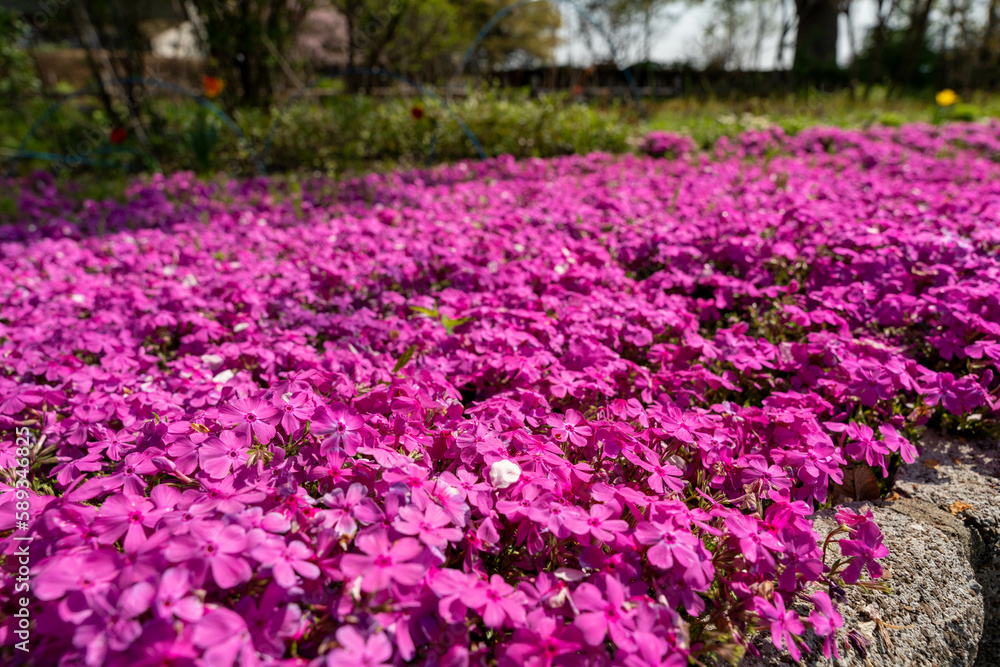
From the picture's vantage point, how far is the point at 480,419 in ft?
5.78

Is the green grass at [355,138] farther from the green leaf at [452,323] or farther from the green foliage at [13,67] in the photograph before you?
the green leaf at [452,323]

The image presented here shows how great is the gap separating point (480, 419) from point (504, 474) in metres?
→ 0.36

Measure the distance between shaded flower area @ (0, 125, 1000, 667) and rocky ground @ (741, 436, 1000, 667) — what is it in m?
0.10

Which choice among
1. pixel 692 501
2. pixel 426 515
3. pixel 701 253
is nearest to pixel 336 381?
pixel 426 515

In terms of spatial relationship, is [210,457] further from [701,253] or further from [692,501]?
[701,253]

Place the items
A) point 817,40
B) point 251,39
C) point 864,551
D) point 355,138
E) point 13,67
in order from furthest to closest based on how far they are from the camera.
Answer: point 817,40 < point 13,67 < point 251,39 < point 355,138 < point 864,551

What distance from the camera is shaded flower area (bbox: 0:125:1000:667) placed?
110 cm

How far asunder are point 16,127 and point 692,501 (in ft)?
45.1

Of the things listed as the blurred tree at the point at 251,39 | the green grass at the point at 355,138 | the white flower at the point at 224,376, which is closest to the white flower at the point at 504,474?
the white flower at the point at 224,376

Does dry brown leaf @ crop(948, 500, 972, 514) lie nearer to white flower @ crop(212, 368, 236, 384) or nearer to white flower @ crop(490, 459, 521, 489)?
white flower @ crop(490, 459, 521, 489)

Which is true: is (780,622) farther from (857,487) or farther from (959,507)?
(959,507)

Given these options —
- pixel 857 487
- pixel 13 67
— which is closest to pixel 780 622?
pixel 857 487

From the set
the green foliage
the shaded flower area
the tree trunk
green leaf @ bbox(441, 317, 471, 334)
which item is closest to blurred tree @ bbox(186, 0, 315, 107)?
the green foliage

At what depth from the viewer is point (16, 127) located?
1077 cm
